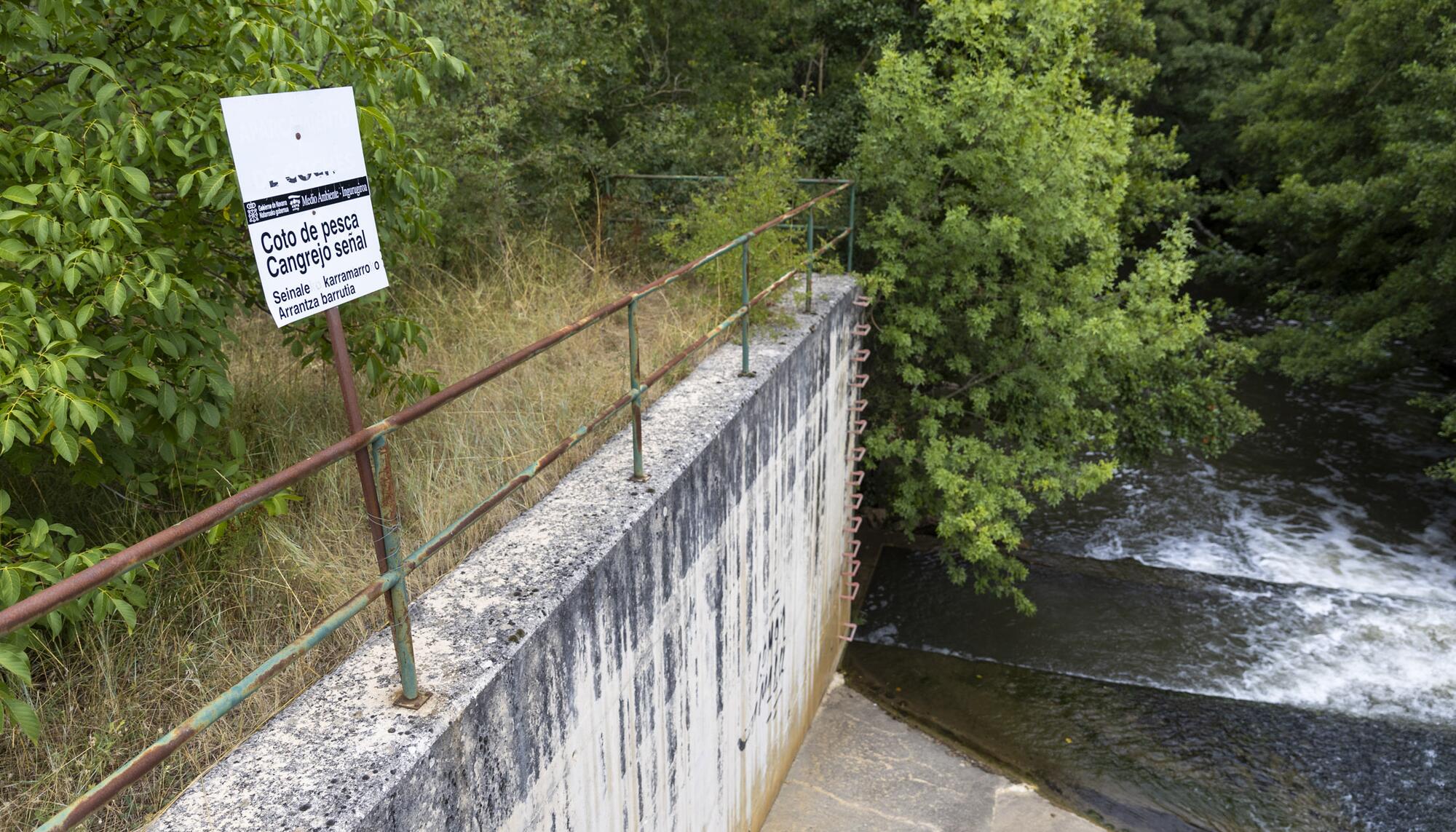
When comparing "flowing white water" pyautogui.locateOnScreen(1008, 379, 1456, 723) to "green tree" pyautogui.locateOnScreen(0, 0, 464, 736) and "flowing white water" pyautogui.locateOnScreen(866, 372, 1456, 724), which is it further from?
"green tree" pyautogui.locateOnScreen(0, 0, 464, 736)

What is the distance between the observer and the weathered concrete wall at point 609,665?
2.62m

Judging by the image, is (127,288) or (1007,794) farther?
(1007,794)

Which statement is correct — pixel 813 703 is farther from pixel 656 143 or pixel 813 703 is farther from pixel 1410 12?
pixel 1410 12

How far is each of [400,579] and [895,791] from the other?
6196 millimetres

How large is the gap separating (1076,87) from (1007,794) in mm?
6706

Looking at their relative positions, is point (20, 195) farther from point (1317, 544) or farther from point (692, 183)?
point (1317, 544)

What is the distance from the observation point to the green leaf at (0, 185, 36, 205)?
104 inches

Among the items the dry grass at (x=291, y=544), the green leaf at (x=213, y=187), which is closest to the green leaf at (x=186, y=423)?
the dry grass at (x=291, y=544)

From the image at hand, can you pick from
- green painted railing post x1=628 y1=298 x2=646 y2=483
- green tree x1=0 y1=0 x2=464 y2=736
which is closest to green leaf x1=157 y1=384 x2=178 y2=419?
green tree x1=0 y1=0 x2=464 y2=736

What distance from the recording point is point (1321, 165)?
1574 cm

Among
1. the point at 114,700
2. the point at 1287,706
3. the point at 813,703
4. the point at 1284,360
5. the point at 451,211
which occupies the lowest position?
the point at 1287,706

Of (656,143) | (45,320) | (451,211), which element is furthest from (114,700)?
(656,143)

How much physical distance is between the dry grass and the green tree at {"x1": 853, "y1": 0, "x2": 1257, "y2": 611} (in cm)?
289

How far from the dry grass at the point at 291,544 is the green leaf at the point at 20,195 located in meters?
1.38
